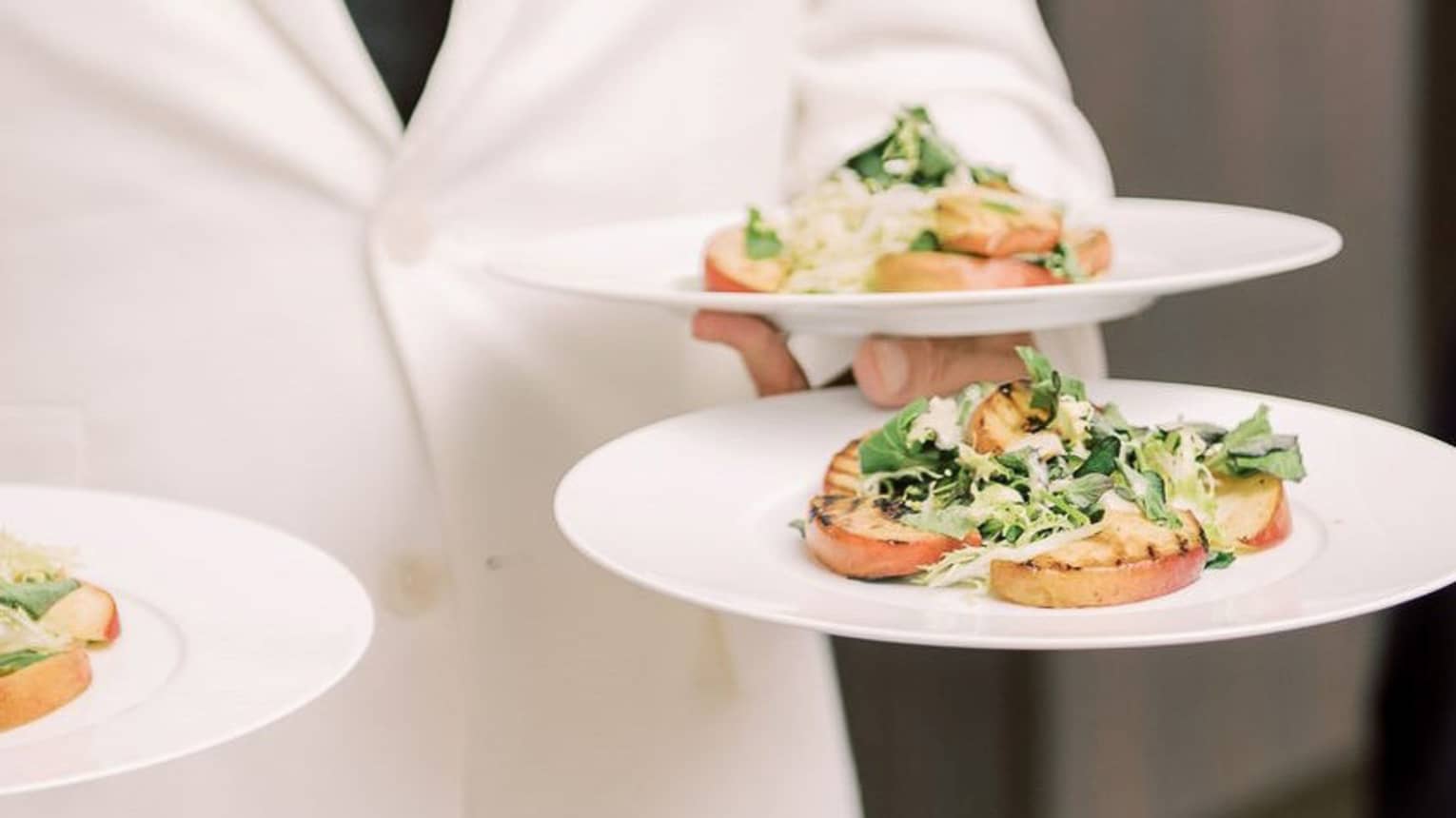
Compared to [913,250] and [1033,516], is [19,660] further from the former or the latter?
[913,250]

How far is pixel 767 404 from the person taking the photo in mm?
1226

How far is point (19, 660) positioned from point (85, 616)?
0.06m

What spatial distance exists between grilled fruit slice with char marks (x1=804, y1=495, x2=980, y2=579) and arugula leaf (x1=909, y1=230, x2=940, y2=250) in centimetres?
27

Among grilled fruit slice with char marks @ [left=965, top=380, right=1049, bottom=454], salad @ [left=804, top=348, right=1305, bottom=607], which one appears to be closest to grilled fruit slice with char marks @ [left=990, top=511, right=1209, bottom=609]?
salad @ [left=804, top=348, right=1305, bottom=607]

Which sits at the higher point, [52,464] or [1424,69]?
[52,464]

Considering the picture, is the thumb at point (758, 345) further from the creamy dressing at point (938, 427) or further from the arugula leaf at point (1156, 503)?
the arugula leaf at point (1156, 503)

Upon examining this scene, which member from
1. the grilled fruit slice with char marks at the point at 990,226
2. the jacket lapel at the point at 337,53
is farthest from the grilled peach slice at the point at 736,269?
the jacket lapel at the point at 337,53

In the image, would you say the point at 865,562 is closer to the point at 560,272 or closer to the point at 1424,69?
the point at 560,272

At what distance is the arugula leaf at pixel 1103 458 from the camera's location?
1.05m

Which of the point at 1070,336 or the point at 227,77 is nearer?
the point at 227,77

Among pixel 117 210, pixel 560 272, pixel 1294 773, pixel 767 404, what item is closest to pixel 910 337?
pixel 767 404

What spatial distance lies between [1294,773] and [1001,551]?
2849 millimetres

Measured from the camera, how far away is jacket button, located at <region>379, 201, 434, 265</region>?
127 centimetres

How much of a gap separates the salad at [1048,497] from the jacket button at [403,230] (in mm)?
322
